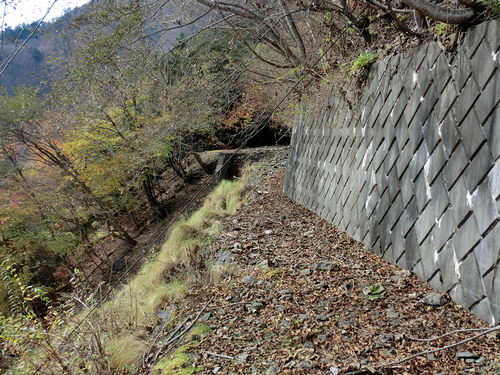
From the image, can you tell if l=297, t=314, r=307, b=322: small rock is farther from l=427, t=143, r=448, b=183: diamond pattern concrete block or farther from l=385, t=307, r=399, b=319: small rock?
l=427, t=143, r=448, b=183: diamond pattern concrete block

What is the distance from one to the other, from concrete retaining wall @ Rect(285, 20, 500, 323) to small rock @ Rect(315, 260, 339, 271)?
0.50m

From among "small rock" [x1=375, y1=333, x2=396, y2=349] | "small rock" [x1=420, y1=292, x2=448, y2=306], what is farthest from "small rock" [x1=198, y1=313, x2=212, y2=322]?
"small rock" [x1=420, y1=292, x2=448, y2=306]

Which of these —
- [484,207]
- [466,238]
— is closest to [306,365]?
[466,238]

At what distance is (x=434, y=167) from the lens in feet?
10.1

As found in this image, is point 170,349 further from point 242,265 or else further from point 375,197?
point 375,197

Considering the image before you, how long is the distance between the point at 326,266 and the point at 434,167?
1.50 metres

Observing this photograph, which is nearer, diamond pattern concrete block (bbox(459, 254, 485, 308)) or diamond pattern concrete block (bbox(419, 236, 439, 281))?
diamond pattern concrete block (bbox(459, 254, 485, 308))

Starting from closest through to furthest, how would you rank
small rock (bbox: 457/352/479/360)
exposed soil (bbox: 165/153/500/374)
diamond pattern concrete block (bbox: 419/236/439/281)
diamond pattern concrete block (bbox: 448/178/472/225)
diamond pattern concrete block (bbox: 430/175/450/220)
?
small rock (bbox: 457/352/479/360)
exposed soil (bbox: 165/153/500/374)
diamond pattern concrete block (bbox: 448/178/472/225)
diamond pattern concrete block (bbox: 430/175/450/220)
diamond pattern concrete block (bbox: 419/236/439/281)

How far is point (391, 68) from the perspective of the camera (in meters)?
4.02

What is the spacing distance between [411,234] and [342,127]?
90.8 inches

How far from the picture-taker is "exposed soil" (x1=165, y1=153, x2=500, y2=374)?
2328mm

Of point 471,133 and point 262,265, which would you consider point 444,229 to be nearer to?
point 471,133

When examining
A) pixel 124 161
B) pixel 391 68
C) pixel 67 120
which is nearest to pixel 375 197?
pixel 391 68

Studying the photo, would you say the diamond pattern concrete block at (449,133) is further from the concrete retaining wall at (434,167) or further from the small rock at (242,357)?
the small rock at (242,357)
